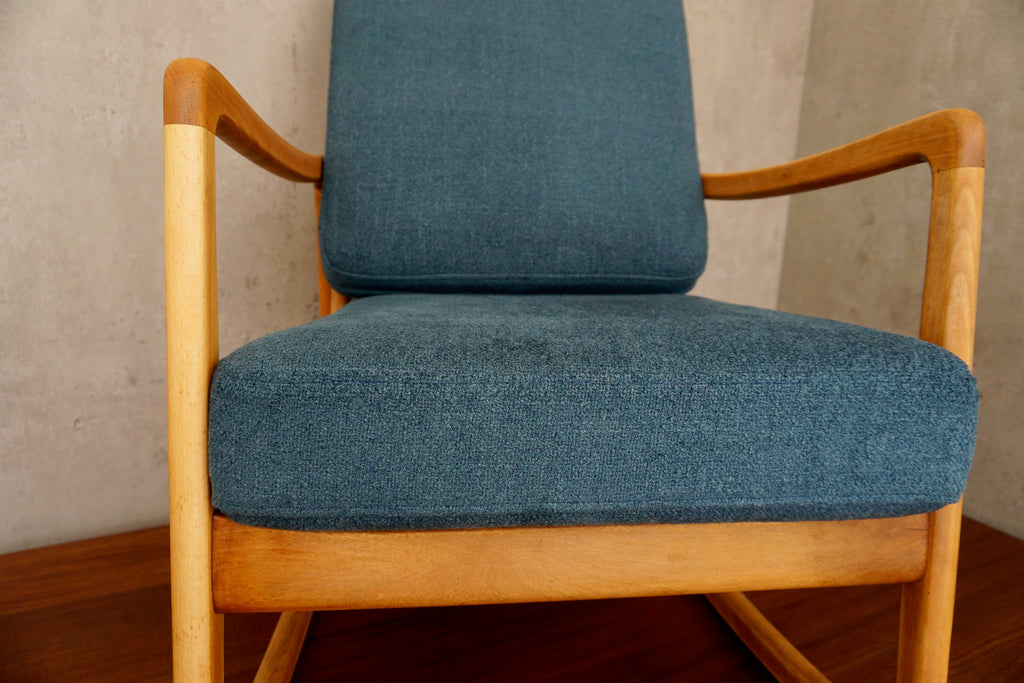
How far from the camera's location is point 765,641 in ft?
2.45

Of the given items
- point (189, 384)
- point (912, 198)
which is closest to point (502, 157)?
point (189, 384)

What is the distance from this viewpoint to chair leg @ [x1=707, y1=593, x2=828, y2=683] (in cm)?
69

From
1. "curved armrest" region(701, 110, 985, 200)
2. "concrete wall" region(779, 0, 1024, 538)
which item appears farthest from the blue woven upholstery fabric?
"concrete wall" region(779, 0, 1024, 538)

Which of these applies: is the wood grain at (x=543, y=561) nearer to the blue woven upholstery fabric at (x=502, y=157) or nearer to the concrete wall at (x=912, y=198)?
the blue woven upholstery fabric at (x=502, y=157)

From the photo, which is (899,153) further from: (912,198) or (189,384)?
(912,198)

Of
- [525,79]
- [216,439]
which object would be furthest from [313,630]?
[525,79]

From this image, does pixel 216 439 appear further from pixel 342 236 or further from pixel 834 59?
pixel 834 59

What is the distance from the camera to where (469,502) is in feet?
1.47

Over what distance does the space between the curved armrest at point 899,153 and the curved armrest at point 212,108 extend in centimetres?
61

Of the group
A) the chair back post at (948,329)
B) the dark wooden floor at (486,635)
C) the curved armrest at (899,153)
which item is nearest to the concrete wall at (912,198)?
the dark wooden floor at (486,635)

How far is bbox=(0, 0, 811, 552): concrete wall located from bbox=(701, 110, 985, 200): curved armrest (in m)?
0.84

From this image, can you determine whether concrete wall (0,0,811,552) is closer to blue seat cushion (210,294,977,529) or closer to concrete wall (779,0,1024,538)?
blue seat cushion (210,294,977,529)

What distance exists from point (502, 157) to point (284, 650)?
708 millimetres

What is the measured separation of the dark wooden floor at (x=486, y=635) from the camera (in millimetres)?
744
